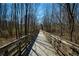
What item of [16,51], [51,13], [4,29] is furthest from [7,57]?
[51,13]

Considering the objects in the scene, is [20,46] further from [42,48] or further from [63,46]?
[63,46]

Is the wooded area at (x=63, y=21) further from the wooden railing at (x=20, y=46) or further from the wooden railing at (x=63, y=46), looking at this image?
the wooden railing at (x=20, y=46)

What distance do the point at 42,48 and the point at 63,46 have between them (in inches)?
8.2

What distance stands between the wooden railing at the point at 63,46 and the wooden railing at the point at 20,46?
19 centimetres

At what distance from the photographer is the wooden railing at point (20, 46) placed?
211 centimetres

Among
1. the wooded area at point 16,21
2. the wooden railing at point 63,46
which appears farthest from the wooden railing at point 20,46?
the wooden railing at point 63,46

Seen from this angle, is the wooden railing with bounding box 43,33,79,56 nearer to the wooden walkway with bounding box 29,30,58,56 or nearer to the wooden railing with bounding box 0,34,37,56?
the wooden walkway with bounding box 29,30,58,56

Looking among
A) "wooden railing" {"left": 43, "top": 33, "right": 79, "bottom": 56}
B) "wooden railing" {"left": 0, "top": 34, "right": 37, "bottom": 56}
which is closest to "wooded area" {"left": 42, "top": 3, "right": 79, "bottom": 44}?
"wooden railing" {"left": 43, "top": 33, "right": 79, "bottom": 56}

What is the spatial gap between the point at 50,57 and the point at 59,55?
91mm

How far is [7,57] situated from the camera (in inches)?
83.7

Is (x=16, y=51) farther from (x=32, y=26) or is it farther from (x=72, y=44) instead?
(x=72, y=44)

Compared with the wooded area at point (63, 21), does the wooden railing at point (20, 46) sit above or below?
below

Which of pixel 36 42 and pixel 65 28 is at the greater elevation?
pixel 65 28

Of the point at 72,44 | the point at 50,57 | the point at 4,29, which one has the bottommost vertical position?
the point at 50,57
